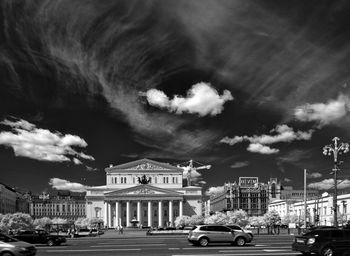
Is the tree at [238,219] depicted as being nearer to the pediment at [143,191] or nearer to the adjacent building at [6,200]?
the pediment at [143,191]

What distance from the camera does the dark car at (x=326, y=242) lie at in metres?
25.6

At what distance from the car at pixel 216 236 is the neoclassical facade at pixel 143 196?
11520cm

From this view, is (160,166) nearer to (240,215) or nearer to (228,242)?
(240,215)

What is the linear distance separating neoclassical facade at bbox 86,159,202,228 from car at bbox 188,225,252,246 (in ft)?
378

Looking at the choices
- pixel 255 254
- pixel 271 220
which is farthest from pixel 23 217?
pixel 255 254

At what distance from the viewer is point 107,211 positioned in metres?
156

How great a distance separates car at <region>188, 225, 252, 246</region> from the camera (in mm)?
37622

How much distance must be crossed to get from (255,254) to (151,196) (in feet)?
416

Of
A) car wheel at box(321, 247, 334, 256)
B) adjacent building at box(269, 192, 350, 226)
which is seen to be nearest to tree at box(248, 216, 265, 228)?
adjacent building at box(269, 192, 350, 226)

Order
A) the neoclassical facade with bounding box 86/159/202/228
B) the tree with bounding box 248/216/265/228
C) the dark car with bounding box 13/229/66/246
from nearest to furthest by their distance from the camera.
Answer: the dark car with bounding box 13/229/66/246
the tree with bounding box 248/216/265/228
the neoclassical facade with bounding box 86/159/202/228

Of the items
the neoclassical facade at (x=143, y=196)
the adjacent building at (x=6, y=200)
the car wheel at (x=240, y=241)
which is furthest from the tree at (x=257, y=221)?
the adjacent building at (x=6, y=200)

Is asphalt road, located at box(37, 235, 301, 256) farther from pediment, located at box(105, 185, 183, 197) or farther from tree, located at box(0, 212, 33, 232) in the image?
pediment, located at box(105, 185, 183, 197)

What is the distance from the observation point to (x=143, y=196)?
15400 cm

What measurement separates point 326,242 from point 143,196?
429ft
